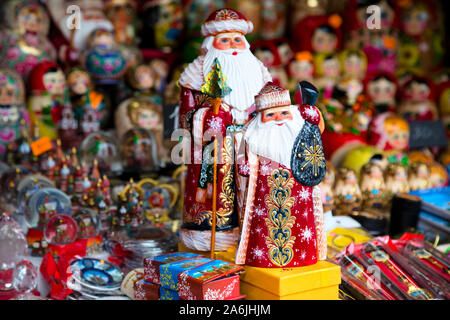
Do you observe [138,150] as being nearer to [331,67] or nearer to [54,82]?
[54,82]

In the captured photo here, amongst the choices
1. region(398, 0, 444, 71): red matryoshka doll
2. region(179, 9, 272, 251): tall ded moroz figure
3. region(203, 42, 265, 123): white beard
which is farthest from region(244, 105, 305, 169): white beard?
region(398, 0, 444, 71): red matryoshka doll

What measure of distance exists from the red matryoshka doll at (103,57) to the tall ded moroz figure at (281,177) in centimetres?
241

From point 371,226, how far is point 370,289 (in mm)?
960

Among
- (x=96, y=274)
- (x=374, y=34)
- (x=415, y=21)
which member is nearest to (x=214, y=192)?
(x=96, y=274)

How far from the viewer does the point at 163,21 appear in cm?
485

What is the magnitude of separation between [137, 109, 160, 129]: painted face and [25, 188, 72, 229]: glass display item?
1.30m

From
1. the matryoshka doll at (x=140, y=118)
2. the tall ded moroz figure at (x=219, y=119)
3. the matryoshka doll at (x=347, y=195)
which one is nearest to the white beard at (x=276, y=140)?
the tall ded moroz figure at (x=219, y=119)

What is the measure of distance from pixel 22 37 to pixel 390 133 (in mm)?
2875

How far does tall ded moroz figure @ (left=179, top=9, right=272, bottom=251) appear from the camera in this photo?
8.24 feet

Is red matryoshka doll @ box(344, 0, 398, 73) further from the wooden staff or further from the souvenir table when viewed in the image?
the wooden staff

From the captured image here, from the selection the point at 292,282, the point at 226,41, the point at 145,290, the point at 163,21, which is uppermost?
the point at 163,21

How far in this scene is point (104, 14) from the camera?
15.6 feet

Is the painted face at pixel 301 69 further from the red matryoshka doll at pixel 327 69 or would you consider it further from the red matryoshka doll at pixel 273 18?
the red matryoshka doll at pixel 273 18
